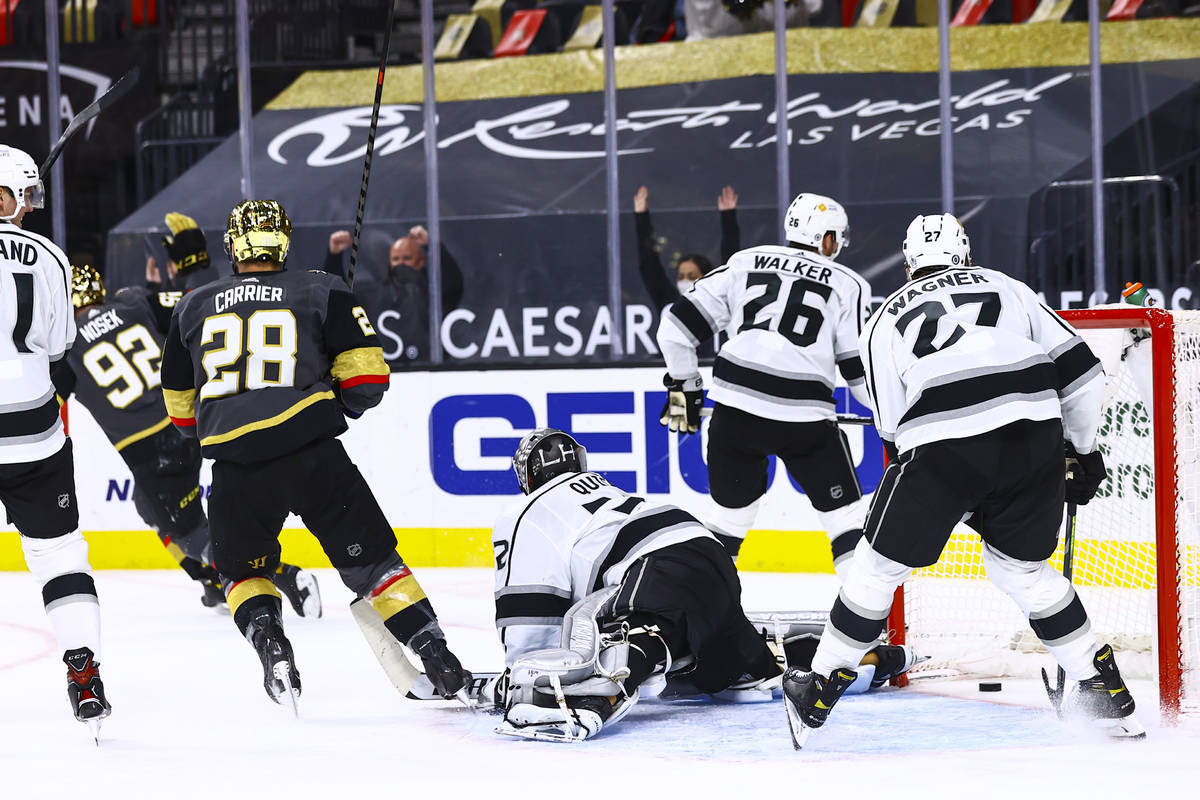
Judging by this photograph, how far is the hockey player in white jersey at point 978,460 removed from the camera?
10.1 feet

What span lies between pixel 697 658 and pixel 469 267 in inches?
171

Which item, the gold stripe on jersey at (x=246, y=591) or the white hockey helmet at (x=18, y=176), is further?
the gold stripe on jersey at (x=246, y=591)

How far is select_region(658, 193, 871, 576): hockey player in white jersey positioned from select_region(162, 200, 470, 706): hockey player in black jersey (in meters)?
1.02

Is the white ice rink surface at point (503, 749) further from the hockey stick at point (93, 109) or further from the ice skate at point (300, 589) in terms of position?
the hockey stick at point (93, 109)

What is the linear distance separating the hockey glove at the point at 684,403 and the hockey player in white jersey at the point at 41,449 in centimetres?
167

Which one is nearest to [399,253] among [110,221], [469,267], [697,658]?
[469,267]

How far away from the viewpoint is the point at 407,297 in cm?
719

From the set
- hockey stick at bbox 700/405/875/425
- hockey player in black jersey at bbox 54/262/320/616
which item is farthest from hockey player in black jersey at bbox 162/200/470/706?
hockey player in black jersey at bbox 54/262/320/616

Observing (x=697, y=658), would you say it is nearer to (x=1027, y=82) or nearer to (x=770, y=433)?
(x=770, y=433)

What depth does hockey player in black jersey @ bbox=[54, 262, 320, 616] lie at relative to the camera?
5.31 m

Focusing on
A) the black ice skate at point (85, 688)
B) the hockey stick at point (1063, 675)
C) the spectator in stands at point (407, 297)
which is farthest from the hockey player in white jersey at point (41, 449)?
the spectator in stands at point (407, 297)

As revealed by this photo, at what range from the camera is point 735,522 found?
13.9 ft

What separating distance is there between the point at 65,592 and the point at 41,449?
32 centimetres

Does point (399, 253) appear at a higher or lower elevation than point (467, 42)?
lower
